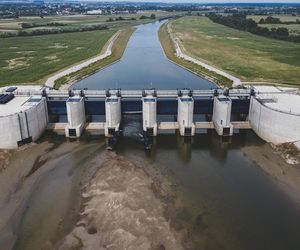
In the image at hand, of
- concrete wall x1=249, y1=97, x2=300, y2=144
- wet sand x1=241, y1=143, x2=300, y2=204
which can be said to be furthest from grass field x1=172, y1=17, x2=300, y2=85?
wet sand x1=241, y1=143, x2=300, y2=204

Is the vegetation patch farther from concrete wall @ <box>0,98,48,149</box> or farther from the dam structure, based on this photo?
concrete wall @ <box>0,98,48,149</box>

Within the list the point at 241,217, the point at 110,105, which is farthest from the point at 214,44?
the point at 241,217

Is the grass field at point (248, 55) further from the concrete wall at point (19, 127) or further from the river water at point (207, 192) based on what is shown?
the concrete wall at point (19, 127)

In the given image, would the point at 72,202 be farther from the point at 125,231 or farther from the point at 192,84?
the point at 192,84

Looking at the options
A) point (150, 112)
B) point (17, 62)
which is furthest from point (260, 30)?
point (150, 112)

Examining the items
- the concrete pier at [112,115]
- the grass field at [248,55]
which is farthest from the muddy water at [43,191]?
the grass field at [248,55]

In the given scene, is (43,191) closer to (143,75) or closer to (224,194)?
(224,194)
